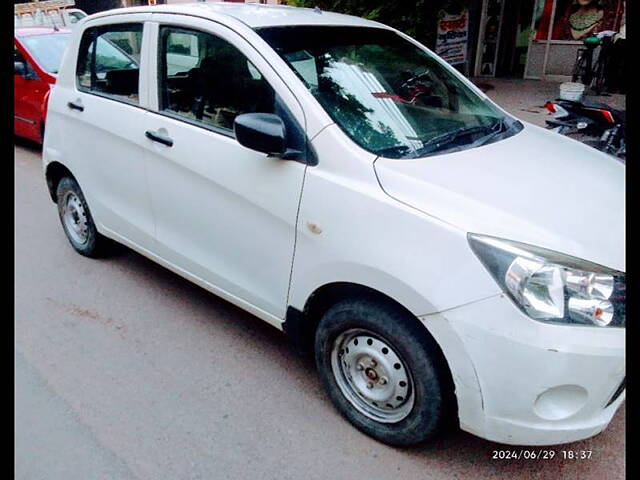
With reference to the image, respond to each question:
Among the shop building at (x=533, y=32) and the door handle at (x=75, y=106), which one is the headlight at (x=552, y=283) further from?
the shop building at (x=533, y=32)

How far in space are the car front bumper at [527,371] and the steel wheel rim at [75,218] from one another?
3179mm

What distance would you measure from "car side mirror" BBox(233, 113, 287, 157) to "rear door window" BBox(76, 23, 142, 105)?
1.25 metres

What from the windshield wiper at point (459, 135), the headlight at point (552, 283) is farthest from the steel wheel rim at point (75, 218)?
the headlight at point (552, 283)

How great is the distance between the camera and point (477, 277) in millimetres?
1983

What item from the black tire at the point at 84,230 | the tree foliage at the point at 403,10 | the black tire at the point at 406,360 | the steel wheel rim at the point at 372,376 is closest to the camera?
the black tire at the point at 406,360

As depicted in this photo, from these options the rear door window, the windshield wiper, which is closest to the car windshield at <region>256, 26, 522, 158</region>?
the windshield wiper

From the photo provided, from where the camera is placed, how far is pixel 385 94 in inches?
109

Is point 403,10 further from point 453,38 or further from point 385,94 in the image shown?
point 385,94

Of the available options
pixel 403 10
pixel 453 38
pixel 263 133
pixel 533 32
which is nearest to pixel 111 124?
pixel 263 133

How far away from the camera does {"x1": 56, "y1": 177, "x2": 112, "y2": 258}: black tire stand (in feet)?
13.6

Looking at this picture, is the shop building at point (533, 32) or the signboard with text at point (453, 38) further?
the shop building at point (533, 32)

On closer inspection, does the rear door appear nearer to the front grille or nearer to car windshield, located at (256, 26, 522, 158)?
car windshield, located at (256, 26, 522, 158)

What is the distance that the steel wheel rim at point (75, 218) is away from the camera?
4.23 metres
